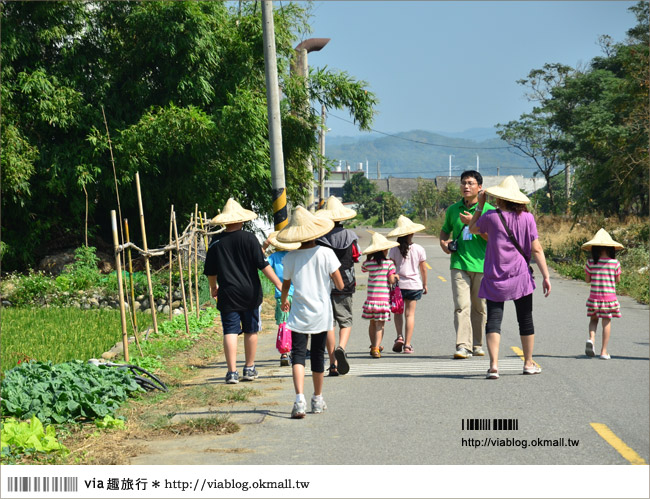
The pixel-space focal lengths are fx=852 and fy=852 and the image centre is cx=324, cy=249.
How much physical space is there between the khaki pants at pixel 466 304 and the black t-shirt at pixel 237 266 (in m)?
2.48

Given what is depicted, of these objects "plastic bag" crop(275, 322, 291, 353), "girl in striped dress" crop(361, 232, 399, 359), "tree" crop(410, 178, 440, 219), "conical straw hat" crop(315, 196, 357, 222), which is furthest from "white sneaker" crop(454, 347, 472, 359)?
"tree" crop(410, 178, 440, 219)

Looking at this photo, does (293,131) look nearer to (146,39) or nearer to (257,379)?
(146,39)

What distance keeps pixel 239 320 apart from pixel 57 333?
15.6ft

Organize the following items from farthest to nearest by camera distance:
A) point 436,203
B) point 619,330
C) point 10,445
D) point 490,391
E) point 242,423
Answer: point 436,203
point 619,330
point 490,391
point 242,423
point 10,445

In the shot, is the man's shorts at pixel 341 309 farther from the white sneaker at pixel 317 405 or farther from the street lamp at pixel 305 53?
the street lamp at pixel 305 53

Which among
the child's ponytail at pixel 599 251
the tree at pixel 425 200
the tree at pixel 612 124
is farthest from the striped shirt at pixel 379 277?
the tree at pixel 425 200

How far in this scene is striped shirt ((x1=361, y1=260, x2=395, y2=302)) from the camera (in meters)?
10.7

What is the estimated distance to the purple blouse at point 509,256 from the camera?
28.7 ft

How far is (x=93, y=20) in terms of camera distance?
22469mm

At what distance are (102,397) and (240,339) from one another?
18.3ft

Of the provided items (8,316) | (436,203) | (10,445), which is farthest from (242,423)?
(436,203)

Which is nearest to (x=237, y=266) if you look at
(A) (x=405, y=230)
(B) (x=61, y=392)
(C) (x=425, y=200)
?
(B) (x=61, y=392)

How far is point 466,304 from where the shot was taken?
10258 mm

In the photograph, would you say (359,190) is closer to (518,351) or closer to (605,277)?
(518,351)
